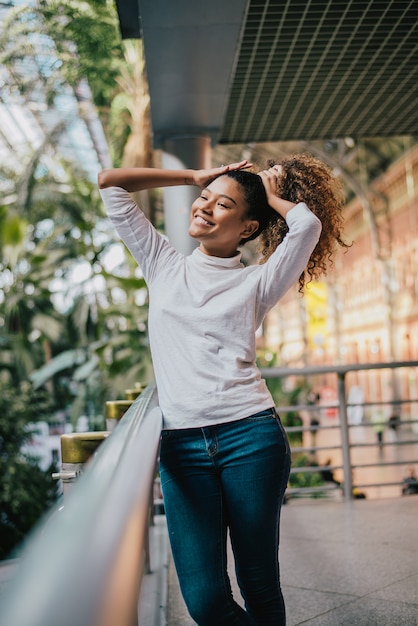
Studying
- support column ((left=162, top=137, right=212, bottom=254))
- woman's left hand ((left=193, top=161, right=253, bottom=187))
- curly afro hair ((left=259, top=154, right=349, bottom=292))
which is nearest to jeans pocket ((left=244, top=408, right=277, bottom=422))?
curly afro hair ((left=259, top=154, right=349, bottom=292))

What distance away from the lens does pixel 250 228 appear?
2016 millimetres

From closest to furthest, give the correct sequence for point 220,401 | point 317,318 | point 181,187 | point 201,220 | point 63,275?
point 220,401
point 201,220
point 181,187
point 63,275
point 317,318

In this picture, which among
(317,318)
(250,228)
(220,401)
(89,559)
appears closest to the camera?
(89,559)

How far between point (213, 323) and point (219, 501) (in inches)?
15.5

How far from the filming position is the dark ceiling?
3.97m

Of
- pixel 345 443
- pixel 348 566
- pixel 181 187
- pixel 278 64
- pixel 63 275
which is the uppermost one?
pixel 63 275

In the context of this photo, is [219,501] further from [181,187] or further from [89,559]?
[181,187]

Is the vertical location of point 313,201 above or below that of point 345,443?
above

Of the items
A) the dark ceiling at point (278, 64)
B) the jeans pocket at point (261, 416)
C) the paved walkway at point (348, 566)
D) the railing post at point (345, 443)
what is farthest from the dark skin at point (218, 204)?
the railing post at point (345, 443)

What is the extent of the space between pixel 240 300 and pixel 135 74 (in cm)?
941

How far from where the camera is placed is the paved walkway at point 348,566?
2992mm

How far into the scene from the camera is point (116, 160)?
40.9 feet

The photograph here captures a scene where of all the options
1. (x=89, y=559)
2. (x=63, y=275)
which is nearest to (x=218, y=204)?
(x=89, y=559)

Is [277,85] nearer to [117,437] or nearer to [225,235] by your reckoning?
[225,235]
